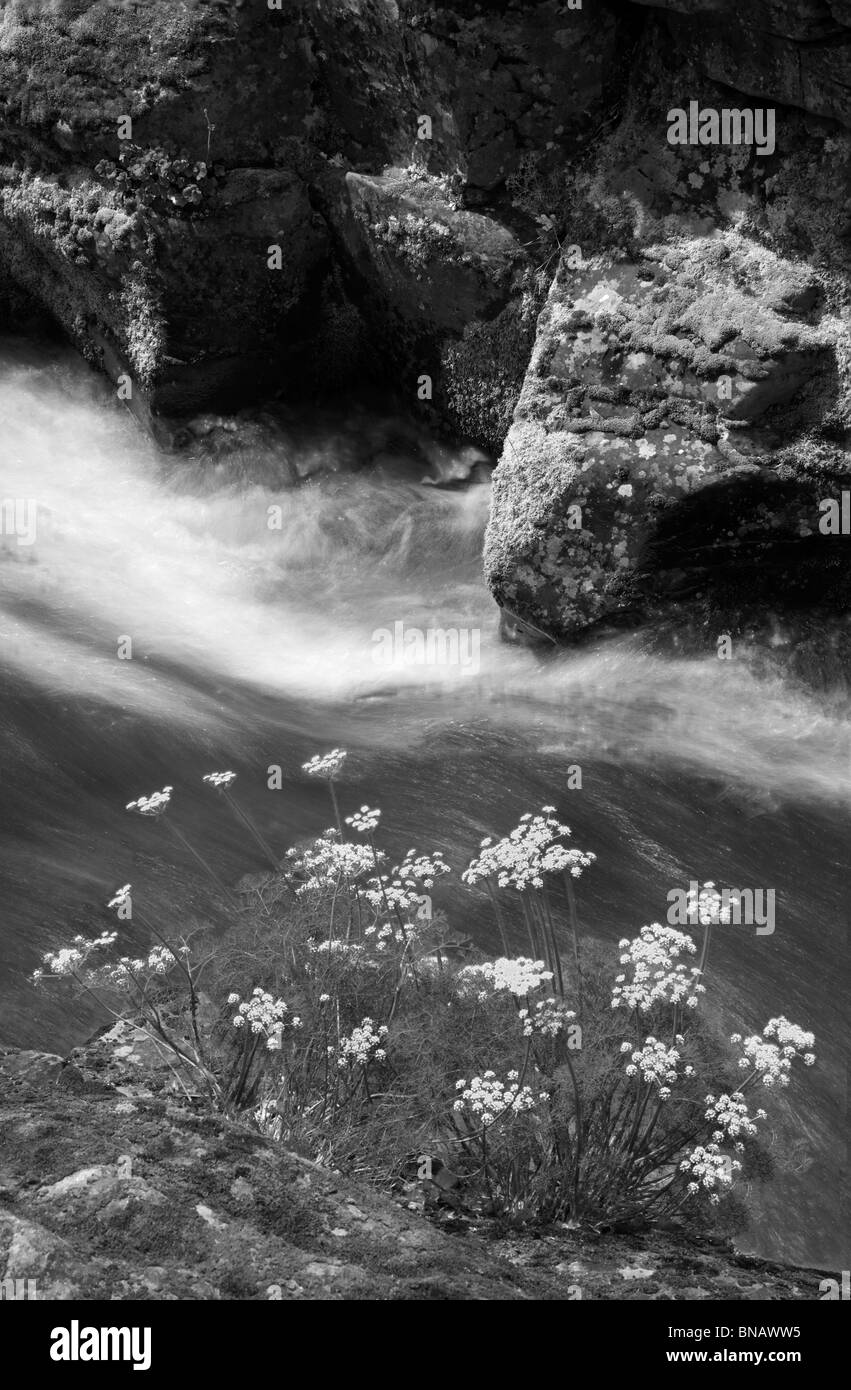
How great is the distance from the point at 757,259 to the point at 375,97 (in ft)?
9.28

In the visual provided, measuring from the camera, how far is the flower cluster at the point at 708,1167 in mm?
3717

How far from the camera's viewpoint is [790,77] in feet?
20.9

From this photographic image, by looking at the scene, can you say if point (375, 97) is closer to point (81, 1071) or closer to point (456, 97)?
point (456, 97)

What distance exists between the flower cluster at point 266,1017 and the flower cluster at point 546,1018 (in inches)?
26.9

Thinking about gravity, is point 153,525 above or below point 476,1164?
above

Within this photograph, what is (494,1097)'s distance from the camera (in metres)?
3.84

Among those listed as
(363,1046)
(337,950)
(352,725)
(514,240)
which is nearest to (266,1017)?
(363,1046)

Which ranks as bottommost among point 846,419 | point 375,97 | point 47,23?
point 846,419

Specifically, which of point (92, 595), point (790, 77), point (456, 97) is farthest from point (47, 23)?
point (790, 77)

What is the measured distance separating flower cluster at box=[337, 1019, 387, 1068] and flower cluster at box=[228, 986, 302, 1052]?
0.54ft

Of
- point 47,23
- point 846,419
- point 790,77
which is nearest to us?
point 790,77

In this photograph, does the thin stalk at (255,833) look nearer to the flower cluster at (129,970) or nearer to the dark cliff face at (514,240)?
Result: the flower cluster at (129,970)

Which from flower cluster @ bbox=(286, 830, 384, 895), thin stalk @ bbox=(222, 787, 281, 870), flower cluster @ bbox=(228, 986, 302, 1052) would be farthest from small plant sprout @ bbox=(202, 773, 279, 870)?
flower cluster @ bbox=(228, 986, 302, 1052)

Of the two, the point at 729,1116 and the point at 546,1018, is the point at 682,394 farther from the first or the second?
the point at 729,1116
